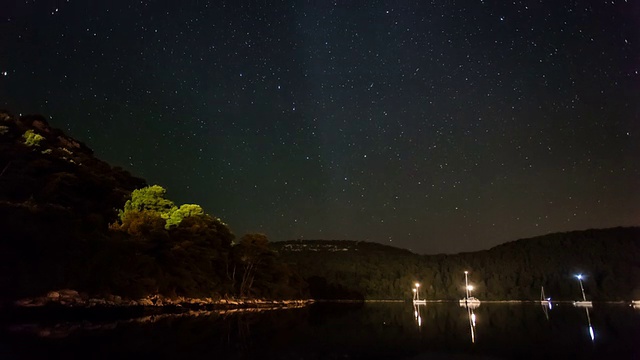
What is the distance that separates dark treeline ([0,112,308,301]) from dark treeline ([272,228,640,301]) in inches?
1982

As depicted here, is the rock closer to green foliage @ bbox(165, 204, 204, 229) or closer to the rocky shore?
the rocky shore

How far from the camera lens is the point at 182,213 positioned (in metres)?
45.9

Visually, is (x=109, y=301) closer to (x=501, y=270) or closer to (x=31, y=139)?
(x=31, y=139)

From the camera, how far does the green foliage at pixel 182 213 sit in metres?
45.0

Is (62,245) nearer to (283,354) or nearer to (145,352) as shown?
(145,352)

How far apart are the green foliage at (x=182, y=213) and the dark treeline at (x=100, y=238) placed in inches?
3.8

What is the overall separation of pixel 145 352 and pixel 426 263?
377ft

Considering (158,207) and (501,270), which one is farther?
(501,270)

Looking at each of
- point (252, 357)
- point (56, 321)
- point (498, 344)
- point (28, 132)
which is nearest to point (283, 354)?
point (252, 357)

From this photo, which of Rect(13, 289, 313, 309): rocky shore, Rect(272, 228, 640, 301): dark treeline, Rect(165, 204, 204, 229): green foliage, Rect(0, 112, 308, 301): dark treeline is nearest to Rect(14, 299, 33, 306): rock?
Rect(13, 289, 313, 309): rocky shore

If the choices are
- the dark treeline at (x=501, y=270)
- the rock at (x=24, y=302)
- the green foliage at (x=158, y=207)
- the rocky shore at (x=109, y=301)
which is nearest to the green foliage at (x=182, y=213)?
the green foliage at (x=158, y=207)

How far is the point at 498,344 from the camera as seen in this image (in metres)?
13.7

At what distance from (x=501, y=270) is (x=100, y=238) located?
100 meters

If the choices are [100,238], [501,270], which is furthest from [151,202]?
[501,270]
